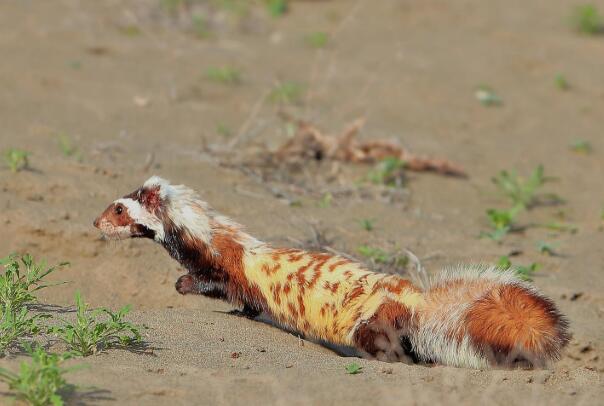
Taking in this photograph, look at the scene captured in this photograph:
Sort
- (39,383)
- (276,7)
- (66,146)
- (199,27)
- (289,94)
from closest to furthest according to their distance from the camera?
(39,383)
(66,146)
(289,94)
(199,27)
(276,7)

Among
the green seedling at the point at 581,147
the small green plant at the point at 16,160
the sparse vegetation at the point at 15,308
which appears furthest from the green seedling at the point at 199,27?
the sparse vegetation at the point at 15,308

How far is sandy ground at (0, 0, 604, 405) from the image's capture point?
4.42 m

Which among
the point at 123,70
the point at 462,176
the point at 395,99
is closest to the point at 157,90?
the point at 123,70

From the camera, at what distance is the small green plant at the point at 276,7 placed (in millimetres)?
13867

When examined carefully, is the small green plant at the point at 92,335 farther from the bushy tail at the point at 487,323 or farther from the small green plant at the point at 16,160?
the small green plant at the point at 16,160

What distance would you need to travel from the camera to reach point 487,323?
4.68 meters

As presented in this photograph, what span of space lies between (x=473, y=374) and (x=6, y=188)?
156 inches

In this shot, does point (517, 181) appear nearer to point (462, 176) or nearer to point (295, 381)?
point (462, 176)

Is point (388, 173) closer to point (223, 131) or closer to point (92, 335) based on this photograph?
point (223, 131)

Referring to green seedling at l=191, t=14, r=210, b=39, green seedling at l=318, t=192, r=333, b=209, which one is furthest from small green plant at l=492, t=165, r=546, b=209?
green seedling at l=191, t=14, r=210, b=39

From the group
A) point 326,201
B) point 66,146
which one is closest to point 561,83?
point 326,201

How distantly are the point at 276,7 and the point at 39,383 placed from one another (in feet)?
35.4

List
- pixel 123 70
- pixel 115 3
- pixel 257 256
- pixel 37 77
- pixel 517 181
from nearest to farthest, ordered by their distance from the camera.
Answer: pixel 257 256 < pixel 517 181 < pixel 37 77 < pixel 123 70 < pixel 115 3

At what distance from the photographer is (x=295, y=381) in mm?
4254
